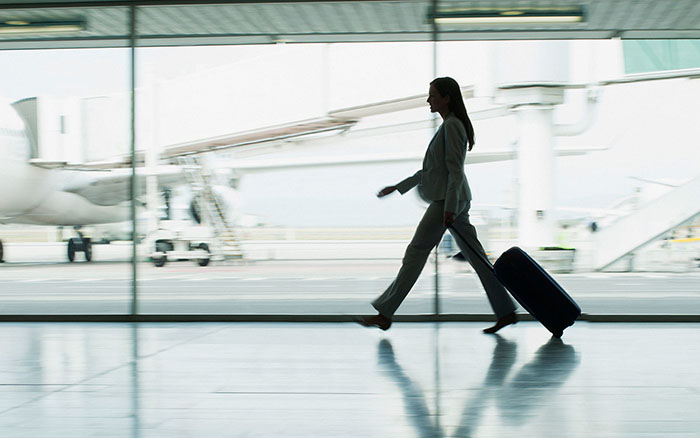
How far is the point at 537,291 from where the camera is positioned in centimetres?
319

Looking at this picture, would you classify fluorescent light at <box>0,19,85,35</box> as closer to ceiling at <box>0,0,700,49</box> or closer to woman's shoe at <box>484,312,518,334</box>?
ceiling at <box>0,0,700,49</box>

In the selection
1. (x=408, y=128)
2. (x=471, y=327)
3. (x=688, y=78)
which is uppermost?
(x=688, y=78)

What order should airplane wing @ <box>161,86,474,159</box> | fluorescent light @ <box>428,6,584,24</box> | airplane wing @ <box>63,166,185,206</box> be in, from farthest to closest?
Answer: airplane wing @ <box>63,166,185,206</box> < airplane wing @ <box>161,86,474,159</box> < fluorescent light @ <box>428,6,584,24</box>

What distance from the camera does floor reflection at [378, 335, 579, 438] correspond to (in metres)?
1.71

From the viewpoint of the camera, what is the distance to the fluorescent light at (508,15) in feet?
13.0

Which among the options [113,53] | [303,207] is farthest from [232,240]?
[113,53]

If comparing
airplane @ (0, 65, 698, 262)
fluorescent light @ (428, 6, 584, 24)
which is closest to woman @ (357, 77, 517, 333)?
airplane @ (0, 65, 698, 262)

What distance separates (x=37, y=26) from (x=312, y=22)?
1.64 metres

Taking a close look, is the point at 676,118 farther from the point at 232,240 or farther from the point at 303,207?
the point at 232,240

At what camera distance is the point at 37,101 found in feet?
29.0

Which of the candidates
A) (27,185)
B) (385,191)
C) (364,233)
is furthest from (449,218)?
(27,185)

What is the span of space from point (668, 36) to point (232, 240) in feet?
19.5

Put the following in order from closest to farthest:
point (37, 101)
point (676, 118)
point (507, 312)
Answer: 1. point (507, 312)
2. point (676, 118)
3. point (37, 101)

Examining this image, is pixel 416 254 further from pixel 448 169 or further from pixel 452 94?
pixel 452 94
